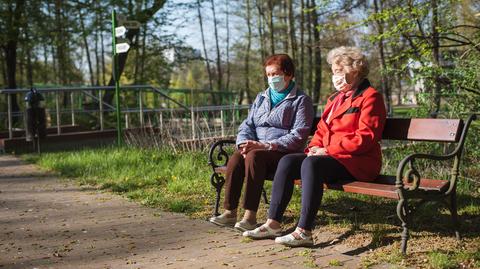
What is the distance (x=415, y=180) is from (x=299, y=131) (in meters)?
1.18

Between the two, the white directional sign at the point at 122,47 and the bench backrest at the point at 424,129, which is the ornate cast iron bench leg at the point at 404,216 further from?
the white directional sign at the point at 122,47

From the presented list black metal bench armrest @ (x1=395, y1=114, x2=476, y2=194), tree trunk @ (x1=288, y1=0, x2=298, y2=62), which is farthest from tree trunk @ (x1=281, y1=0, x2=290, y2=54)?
black metal bench armrest @ (x1=395, y1=114, x2=476, y2=194)

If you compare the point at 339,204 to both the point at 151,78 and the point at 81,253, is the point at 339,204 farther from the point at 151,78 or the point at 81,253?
the point at 151,78

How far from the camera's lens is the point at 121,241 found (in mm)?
4160

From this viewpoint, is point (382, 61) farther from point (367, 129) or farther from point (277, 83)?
point (367, 129)

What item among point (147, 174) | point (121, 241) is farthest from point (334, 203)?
point (147, 174)

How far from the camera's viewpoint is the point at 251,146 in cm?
435

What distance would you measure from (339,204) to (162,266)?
7.01ft

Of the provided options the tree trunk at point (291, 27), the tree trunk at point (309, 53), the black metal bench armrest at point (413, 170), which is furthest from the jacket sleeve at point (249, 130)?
the tree trunk at point (291, 27)

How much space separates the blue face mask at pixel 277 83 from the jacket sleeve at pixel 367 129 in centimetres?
83

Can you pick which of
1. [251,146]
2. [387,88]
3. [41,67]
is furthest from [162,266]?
[41,67]

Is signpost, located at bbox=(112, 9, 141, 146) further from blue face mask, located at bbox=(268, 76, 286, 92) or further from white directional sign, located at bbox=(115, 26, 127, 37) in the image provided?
blue face mask, located at bbox=(268, 76, 286, 92)

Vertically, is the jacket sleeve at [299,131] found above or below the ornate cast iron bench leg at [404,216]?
above

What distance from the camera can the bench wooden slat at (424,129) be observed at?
375cm
